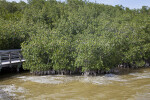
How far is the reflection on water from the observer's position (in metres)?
9.77

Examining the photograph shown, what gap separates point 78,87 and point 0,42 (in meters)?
10.4

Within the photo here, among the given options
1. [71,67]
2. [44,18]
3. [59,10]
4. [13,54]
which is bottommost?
[71,67]

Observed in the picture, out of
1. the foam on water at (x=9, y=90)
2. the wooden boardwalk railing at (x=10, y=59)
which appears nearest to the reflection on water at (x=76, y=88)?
the foam on water at (x=9, y=90)

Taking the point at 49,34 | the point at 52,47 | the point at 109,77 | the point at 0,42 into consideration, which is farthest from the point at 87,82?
the point at 0,42

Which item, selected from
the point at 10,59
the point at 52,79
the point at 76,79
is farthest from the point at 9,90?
the point at 76,79

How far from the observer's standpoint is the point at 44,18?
86.1 ft

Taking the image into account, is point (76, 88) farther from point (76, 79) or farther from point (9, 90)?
point (9, 90)

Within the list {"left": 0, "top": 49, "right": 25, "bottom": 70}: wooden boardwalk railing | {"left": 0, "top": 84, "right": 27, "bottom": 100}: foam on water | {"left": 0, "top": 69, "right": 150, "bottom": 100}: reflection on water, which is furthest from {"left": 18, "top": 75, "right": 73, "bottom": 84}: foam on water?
{"left": 0, "top": 49, "right": 25, "bottom": 70}: wooden boardwalk railing

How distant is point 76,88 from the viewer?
37.4ft

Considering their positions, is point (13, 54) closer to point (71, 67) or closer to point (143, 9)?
point (71, 67)

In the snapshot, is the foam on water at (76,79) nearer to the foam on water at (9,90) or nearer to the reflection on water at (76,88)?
the reflection on water at (76,88)

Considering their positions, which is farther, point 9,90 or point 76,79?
point 76,79

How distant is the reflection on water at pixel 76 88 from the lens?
9.77 metres

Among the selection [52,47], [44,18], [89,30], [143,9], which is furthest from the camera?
[143,9]
